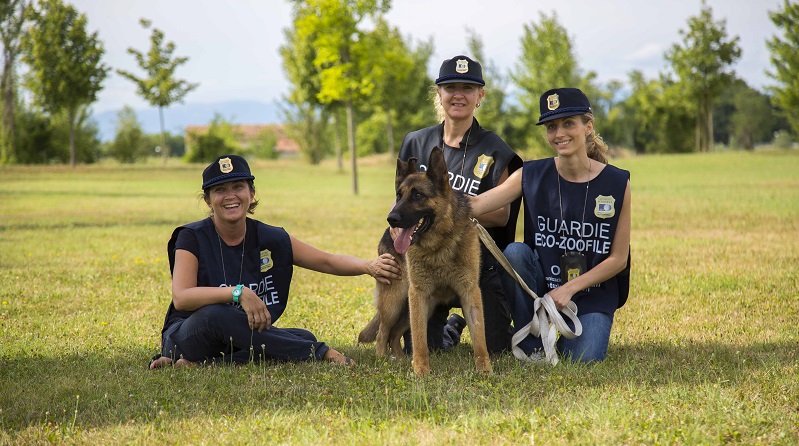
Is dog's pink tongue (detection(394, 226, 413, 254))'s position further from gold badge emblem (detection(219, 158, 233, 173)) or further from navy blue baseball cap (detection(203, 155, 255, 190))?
gold badge emblem (detection(219, 158, 233, 173))

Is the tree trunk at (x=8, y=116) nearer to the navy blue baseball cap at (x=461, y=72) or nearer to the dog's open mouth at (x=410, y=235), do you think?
the navy blue baseball cap at (x=461, y=72)

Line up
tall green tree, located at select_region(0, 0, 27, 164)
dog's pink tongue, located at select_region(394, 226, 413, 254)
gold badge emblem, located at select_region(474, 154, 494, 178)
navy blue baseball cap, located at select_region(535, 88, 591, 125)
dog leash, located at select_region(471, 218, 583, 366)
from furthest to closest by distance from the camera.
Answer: tall green tree, located at select_region(0, 0, 27, 164), gold badge emblem, located at select_region(474, 154, 494, 178), dog leash, located at select_region(471, 218, 583, 366), navy blue baseball cap, located at select_region(535, 88, 591, 125), dog's pink tongue, located at select_region(394, 226, 413, 254)

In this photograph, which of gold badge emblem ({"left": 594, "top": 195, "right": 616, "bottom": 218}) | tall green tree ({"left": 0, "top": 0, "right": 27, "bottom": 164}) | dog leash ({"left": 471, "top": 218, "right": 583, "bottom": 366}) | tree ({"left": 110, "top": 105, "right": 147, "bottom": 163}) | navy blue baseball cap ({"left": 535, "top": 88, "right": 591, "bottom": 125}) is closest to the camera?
navy blue baseball cap ({"left": 535, "top": 88, "right": 591, "bottom": 125})

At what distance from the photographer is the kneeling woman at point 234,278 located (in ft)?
16.1

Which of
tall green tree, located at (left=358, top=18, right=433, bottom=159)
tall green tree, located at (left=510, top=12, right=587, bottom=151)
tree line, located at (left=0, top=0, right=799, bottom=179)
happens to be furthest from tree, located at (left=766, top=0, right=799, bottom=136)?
tall green tree, located at (left=358, top=18, right=433, bottom=159)

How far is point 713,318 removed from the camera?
666 cm

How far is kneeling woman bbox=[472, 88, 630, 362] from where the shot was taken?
5.13 meters

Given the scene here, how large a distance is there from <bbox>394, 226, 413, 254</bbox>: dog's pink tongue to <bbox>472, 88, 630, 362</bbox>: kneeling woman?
724 mm

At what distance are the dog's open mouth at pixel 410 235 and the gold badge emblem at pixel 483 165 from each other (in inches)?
36.6

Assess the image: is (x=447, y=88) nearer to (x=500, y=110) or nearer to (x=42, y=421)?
(x=42, y=421)

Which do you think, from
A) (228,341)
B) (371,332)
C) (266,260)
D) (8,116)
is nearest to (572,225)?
(371,332)

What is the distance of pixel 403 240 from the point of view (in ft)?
15.5

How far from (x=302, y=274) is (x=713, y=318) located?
5347 mm

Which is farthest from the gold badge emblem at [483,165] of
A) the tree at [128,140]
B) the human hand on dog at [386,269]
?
the tree at [128,140]
